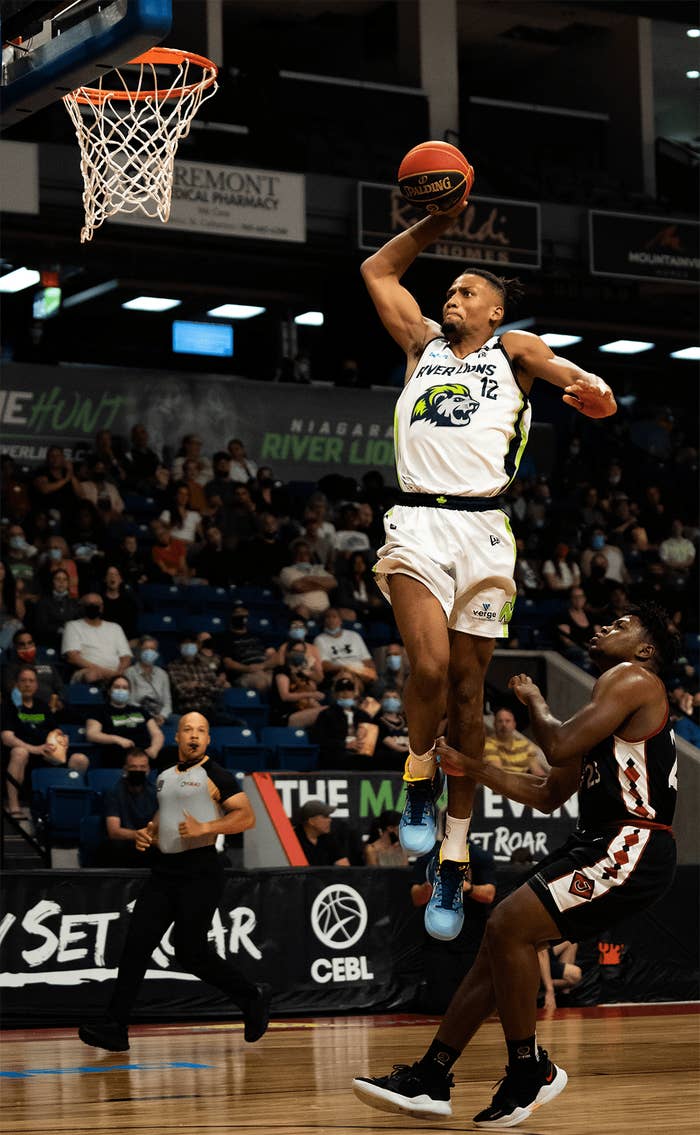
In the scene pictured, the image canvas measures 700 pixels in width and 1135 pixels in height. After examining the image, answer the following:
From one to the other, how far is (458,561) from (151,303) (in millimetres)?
18048

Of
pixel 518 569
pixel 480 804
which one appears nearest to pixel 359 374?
pixel 518 569

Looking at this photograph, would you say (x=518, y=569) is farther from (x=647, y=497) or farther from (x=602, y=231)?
(x=602, y=231)

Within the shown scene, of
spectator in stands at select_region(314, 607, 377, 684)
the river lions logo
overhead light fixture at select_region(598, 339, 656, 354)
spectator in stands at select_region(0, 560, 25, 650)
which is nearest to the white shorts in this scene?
the river lions logo

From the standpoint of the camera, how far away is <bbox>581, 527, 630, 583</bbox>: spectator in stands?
1925 cm

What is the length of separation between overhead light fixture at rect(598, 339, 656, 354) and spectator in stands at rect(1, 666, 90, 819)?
14341 millimetres

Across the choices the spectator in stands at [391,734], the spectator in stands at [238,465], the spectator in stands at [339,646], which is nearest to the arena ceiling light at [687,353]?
the spectator in stands at [238,465]

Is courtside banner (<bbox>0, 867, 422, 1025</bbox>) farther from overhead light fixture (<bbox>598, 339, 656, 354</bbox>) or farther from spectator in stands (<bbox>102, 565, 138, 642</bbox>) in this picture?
overhead light fixture (<bbox>598, 339, 656, 354</bbox>)

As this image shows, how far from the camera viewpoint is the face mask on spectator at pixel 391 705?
14797 millimetres

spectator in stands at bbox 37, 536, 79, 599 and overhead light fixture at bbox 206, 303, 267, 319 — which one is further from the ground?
overhead light fixture at bbox 206, 303, 267, 319

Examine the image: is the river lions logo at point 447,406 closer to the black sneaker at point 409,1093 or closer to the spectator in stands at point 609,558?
the black sneaker at point 409,1093

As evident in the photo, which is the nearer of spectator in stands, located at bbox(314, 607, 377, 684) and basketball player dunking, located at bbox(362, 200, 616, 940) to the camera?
basketball player dunking, located at bbox(362, 200, 616, 940)

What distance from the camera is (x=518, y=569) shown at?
1898cm

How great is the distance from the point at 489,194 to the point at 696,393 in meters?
8.80

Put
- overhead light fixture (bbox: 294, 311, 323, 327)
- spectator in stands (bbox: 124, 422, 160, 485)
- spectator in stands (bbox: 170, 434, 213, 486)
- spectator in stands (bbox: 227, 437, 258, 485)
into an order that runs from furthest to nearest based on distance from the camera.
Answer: overhead light fixture (bbox: 294, 311, 323, 327), spectator in stands (bbox: 227, 437, 258, 485), spectator in stands (bbox: 124, 422, 160, 485), spectator in stands (bbox: 170, 434, 213, 486)
